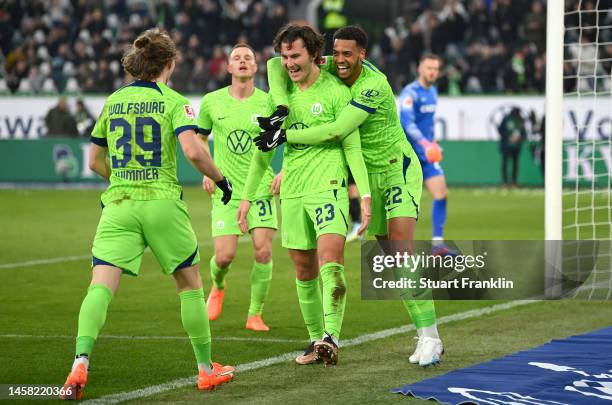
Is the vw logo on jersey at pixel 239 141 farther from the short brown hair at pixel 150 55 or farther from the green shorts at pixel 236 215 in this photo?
the short brown hair at pixel 150 55

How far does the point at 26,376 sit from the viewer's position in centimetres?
704

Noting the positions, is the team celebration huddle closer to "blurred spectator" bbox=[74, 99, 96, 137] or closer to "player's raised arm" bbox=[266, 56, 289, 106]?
"player's raised arm" bbox=[266, 56, 289, 106]

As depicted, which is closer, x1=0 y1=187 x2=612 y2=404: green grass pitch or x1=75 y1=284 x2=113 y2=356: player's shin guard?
x1=75 y1=284 x2=113 y2=356: player's shin guard

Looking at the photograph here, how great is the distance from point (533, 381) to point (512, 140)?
723 inches

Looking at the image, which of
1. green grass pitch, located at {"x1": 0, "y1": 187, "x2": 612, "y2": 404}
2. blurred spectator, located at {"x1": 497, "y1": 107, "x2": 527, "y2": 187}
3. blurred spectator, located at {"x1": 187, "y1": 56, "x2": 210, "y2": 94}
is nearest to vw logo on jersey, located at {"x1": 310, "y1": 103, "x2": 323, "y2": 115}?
green grass pitch, located at {"x1": 0, "y1": 187, "x2": 612, "y2": 404}

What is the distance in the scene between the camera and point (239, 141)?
9453 millimetres

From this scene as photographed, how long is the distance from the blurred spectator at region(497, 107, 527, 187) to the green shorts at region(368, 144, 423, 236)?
17.2 metres

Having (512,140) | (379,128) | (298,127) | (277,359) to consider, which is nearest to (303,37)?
(298,127)

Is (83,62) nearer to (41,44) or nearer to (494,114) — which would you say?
(41,44)

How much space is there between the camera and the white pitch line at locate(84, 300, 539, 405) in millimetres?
6441

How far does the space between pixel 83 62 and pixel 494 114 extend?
33.3ft

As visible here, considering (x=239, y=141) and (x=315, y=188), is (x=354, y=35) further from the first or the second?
(x=239, y=141)

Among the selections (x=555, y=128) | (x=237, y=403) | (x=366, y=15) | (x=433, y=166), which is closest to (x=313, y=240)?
(x=237, y=403)

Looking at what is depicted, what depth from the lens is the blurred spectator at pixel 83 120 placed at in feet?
84.6
